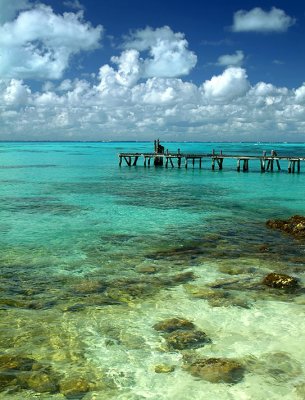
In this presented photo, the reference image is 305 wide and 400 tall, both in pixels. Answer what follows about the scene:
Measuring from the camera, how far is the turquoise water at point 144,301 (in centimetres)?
684

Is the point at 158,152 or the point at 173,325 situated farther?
the point at 158,152

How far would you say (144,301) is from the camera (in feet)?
32.9

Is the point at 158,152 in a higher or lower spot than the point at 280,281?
higher

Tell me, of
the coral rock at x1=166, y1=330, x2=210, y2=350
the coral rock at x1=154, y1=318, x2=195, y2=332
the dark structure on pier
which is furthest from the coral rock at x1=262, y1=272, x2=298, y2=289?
the dark structure on pier

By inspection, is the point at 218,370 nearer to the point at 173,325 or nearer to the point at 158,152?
the point at 173,325

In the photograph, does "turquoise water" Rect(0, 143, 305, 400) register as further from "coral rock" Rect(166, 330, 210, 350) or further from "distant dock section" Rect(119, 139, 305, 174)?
"distant dock section" Rect(119, 139, 305, 174)

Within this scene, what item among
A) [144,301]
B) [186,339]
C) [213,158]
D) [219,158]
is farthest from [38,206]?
[219,158]

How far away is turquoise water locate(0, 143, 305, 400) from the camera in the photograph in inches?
269

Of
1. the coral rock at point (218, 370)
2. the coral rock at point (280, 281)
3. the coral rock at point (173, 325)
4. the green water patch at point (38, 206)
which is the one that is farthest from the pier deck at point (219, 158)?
the coral rock at point (218, 370)

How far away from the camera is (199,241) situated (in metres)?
16.2

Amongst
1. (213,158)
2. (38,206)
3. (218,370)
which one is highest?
(213,158)

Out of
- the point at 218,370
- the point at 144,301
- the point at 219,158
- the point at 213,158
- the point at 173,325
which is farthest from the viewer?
the point at 213,158

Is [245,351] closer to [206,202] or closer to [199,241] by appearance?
[199,241]

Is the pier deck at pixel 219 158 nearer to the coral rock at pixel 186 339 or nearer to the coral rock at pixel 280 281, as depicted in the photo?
the coral rock at pixel 280 281
